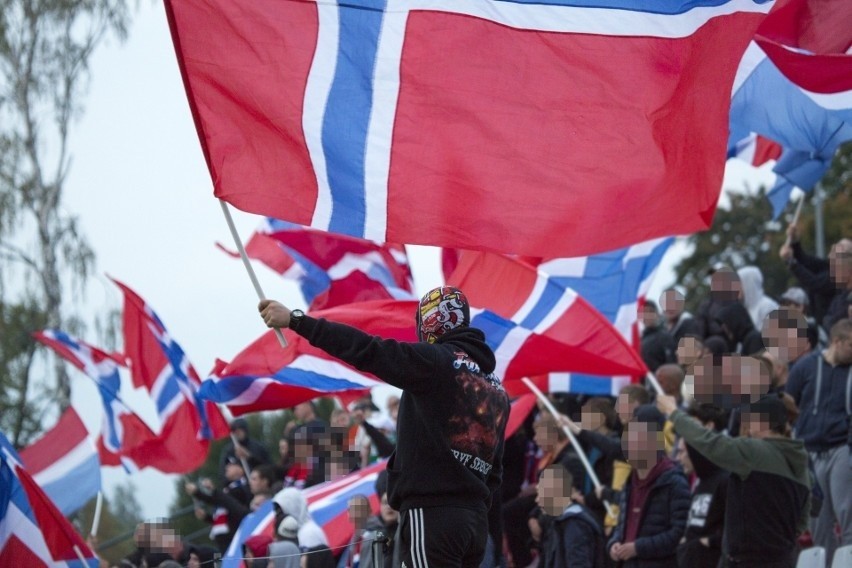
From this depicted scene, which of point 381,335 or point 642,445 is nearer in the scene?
point 642,445

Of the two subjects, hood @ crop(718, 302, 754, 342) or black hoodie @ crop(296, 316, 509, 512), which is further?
hood @ crop(718, 302, 754, 342)

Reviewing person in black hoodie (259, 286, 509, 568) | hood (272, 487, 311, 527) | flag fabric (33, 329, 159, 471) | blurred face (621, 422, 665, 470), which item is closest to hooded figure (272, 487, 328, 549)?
hood (272, 487, 311, 527)

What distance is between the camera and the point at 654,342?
1356cm

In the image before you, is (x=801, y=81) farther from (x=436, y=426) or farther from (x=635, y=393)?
(x=436, y=426)

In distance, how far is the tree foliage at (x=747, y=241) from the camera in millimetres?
44062

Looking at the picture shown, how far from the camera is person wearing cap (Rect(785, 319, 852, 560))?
388 inches

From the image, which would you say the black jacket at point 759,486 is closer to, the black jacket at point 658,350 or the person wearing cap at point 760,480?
the person wearing cap at point 760,480

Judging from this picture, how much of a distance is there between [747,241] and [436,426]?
45991 mm

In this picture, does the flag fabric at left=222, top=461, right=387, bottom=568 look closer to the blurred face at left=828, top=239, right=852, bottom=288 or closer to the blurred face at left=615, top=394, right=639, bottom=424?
the blurred face at left=615, top=394, right=639, bottom=424

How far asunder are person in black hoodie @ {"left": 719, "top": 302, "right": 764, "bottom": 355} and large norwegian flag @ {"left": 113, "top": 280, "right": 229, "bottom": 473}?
4.76m

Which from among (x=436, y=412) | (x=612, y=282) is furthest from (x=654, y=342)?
(x=436, y=412)

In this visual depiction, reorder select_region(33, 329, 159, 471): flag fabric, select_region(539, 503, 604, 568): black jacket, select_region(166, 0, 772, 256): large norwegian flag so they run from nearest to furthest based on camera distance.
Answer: select_region(166, 0, 772, 256): large norwegian flag → select_region(539, 503, 604, 568): black jacket → select_region(33, 329, 159, 471): flag fabric


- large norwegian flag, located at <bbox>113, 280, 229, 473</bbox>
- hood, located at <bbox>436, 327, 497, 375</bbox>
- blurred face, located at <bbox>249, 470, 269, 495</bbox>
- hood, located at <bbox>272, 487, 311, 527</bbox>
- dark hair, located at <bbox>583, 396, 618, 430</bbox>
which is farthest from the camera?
large norwegian flag, located at <bbox>113, 280, 229, 473</bbox>

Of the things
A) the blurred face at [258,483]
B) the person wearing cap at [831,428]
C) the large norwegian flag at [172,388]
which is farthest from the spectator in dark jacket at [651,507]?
the large norwegian flag at [172,388]
